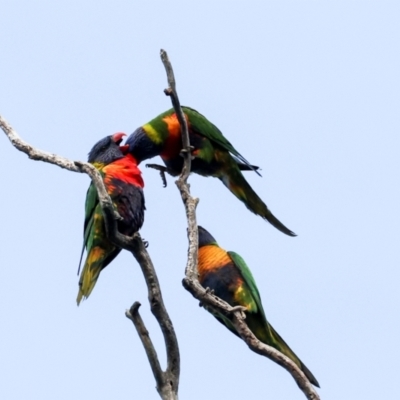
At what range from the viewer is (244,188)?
5793 mm

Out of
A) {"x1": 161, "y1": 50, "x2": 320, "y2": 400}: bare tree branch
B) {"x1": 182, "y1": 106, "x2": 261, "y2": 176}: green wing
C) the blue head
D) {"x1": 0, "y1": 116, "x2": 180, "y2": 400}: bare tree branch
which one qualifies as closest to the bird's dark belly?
the blue head

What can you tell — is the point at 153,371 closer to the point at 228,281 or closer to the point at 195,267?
the point at 195,267

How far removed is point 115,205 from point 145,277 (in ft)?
3.72

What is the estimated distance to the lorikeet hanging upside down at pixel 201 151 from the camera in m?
5.54

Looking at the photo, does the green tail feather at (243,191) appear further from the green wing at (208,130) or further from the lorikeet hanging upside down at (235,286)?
the lorikeet hanging upside down at (235,286)

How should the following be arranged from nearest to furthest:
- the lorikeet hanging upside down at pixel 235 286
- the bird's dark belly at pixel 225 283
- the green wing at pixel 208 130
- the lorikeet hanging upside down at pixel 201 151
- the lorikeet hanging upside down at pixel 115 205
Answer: the lorikeet hanging upside down at pixel 115 205 → the lorikeet hanging upside down at pixel 235 286 → the bird's dark belly at pixel 225 283 → the lorikeet hanging upside down at pixel 201 151 → the green wing at pixel 208 130

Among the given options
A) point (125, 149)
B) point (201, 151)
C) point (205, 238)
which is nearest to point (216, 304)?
point (205, 238)

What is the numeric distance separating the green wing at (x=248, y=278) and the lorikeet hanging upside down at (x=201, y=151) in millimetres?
396

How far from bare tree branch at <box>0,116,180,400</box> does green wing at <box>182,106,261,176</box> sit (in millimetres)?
1938

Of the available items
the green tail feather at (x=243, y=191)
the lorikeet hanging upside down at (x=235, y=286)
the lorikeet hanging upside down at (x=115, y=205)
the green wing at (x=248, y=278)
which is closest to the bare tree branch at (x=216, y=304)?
the lorikeet hanging upside down at (x=115, y=205)

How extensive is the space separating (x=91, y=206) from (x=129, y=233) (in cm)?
30

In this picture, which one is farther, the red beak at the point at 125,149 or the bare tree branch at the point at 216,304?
the red beak at the point at 125,149

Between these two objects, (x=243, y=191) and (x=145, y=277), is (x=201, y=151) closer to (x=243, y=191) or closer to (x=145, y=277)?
(x=243, y=191)

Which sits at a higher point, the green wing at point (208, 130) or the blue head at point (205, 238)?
the green wing at point (208, 130)
